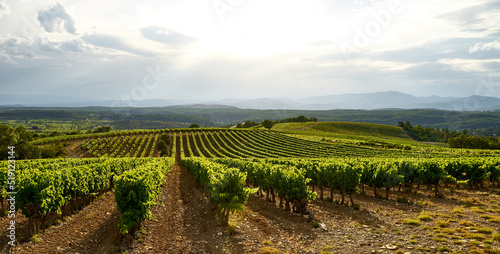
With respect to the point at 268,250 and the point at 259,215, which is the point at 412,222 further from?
the point at 259,215

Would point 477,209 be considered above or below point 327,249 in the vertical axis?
above

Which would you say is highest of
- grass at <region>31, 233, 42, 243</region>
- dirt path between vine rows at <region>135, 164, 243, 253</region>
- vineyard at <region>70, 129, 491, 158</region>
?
grass at <region>31, 233, 42, 243</region>

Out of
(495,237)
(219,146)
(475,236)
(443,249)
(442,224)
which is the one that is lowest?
(219,146)

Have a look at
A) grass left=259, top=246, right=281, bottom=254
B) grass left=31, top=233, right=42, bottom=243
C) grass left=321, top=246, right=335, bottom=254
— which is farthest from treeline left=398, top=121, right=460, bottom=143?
grass left=31, top=233, right=42, bottom=243

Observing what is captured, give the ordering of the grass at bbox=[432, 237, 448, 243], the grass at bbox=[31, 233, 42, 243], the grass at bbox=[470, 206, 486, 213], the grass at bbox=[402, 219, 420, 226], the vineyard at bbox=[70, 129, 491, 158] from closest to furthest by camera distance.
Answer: the grass at bbox=[432, 237, 448, 243] → the grass at bbox=[31, 233, 42, 243] → the grass at bbox=[402, 219, 420, 226] → the grass at bbox=[470, 206, 486, 213] → the vineyard at bbox=[70, 129, 491, 158]

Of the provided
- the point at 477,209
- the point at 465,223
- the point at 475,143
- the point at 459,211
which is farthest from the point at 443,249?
the point at 475,143

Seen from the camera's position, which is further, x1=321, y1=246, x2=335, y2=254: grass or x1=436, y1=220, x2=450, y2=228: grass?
x1=436, y1=220, x2=450, y2=228: grass

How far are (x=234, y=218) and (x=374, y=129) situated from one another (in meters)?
174

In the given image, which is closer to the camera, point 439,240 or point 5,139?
point 439,240

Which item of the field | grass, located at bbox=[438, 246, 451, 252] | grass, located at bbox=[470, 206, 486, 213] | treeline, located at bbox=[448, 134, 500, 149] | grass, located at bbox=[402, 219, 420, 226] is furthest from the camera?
treeline, located at bbox=[448, 134, 500, 149]

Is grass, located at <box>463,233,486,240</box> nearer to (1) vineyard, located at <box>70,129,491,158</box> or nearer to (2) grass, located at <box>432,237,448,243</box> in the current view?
(2) grass, located at <box>432,237,448,243</box>

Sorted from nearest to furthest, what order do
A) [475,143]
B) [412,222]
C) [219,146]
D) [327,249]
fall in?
1. [327,249]
2. [412,222]
3. [219,146]
4. [475,143]

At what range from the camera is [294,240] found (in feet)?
58.1

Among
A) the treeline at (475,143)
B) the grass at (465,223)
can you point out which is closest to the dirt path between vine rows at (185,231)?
the grass at (465,223)
